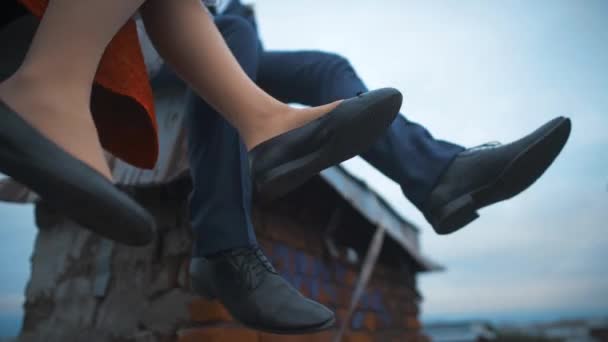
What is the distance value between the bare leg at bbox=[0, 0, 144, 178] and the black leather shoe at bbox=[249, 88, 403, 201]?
0.25 meters

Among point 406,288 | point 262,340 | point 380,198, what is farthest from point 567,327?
point 262,340

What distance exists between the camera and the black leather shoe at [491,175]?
849mm

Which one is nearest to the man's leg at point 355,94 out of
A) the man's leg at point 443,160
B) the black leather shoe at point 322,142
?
the man's leg at point 443,160

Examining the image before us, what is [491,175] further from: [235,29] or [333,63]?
[235,29]

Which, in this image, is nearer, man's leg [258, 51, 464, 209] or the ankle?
the ankle

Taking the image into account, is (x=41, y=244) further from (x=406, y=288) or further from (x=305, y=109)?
(x=406, y=288)

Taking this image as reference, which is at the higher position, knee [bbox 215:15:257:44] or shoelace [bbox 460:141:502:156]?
knee [bbox 215:15:257:44]

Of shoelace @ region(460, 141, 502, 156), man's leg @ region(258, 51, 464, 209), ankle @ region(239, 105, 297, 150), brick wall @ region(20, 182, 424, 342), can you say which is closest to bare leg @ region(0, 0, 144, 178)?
ankle @ region(239, 105, 297, 150)

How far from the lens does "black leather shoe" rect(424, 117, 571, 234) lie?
849 mm

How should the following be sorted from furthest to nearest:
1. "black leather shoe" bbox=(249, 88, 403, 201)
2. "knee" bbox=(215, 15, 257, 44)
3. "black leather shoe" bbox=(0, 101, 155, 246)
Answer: "knee" bbox=(215, 15, 257, 44)
"black leather shoe" bbox=(249, 88, 403, 201)
"black leather shoe" bbox=(0, 101, 155, 246)

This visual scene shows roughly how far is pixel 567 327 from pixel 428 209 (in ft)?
59.0

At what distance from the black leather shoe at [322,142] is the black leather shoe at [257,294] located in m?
0.19

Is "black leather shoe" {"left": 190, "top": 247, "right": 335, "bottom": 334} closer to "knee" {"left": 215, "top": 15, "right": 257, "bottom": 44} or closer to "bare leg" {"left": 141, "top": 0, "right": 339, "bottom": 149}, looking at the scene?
"bare leg" {"left": 141, "top": 0, "right": 339, "bottom": 149}

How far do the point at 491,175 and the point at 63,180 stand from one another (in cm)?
73
